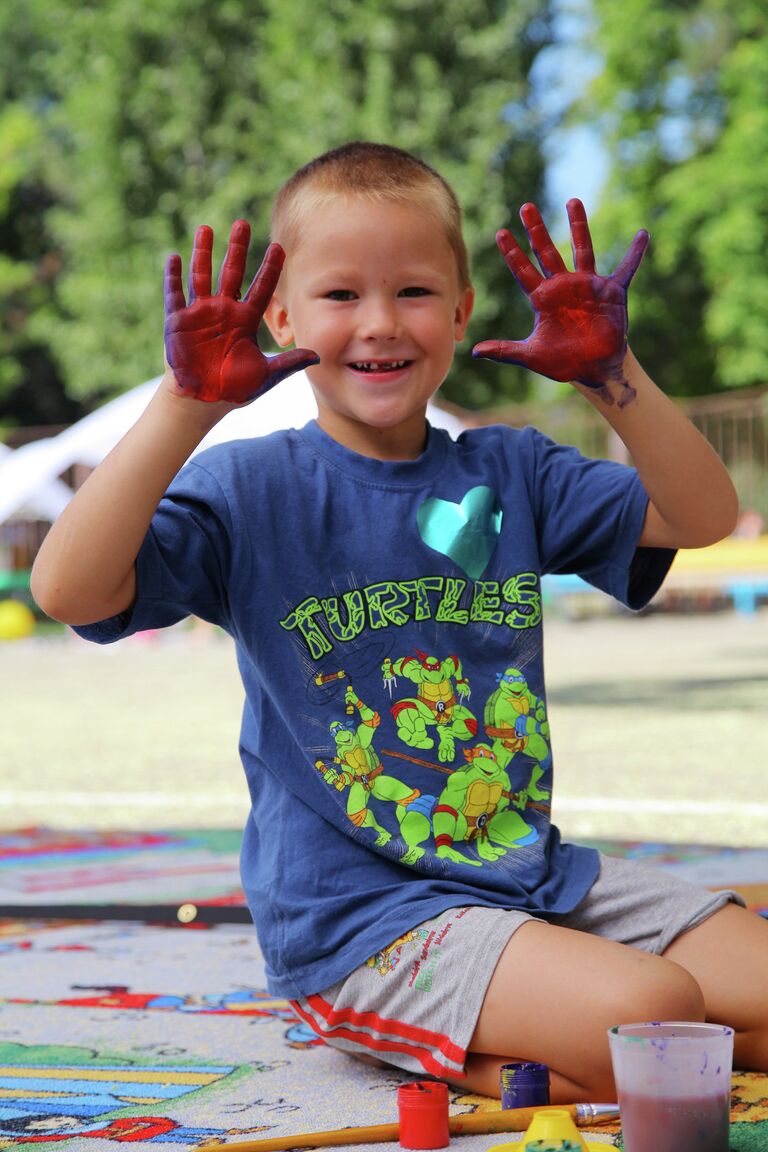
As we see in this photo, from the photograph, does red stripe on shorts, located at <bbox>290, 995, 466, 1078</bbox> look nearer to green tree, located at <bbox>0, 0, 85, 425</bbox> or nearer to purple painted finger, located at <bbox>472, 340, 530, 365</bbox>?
purple painted finger, located at <bbox>472, 340, 530, 365</bbox>

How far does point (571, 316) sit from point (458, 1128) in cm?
83

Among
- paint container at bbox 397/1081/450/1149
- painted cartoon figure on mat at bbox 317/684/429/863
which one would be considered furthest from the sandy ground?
paint container at bbox 397/1081/450/1149

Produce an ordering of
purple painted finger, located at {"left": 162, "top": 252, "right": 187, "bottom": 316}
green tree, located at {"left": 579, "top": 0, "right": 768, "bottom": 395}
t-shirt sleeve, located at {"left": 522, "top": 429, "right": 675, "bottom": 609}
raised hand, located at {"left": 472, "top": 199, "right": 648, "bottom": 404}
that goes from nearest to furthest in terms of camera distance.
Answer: purple painted finger, located at {"left": 162, "top": 252, "right": 187, "bottom": 316}, raised hand, located at {"left": 472, "top": 199, "right": 648, "bottom": 404}, t-shirt sleeve, located at {"left": 522, "top": 429, "right": 675, "bottom": 609}, green tree, located at {"left": 579, "top": 0, "right": 768, "bottom": 395}

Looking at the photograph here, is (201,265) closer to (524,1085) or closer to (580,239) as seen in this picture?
(580,239)

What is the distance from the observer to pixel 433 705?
1729 mm

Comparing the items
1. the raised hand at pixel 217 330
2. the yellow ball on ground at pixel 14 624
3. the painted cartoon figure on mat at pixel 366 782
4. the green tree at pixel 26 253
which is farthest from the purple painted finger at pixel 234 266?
the green tree at pixel 26 253

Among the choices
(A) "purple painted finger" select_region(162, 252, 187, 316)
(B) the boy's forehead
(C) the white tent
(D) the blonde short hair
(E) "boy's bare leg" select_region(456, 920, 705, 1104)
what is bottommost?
(E) "boy's bare leg" select_region(456, 920, 705, 1104)

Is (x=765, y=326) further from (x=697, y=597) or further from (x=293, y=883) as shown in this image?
(x=293, y=883)

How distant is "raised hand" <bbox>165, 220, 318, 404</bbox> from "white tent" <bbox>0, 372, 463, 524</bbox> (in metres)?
2.03

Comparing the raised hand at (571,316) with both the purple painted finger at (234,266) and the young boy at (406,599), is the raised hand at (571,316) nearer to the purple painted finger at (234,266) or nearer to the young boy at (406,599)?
the young boy at (406,599)

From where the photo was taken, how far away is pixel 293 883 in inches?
66.5

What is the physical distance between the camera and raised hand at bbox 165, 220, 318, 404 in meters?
1.49

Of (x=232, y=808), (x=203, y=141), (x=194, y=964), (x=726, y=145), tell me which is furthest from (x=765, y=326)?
(x=194, y=964)

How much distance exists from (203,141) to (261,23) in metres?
1.79
